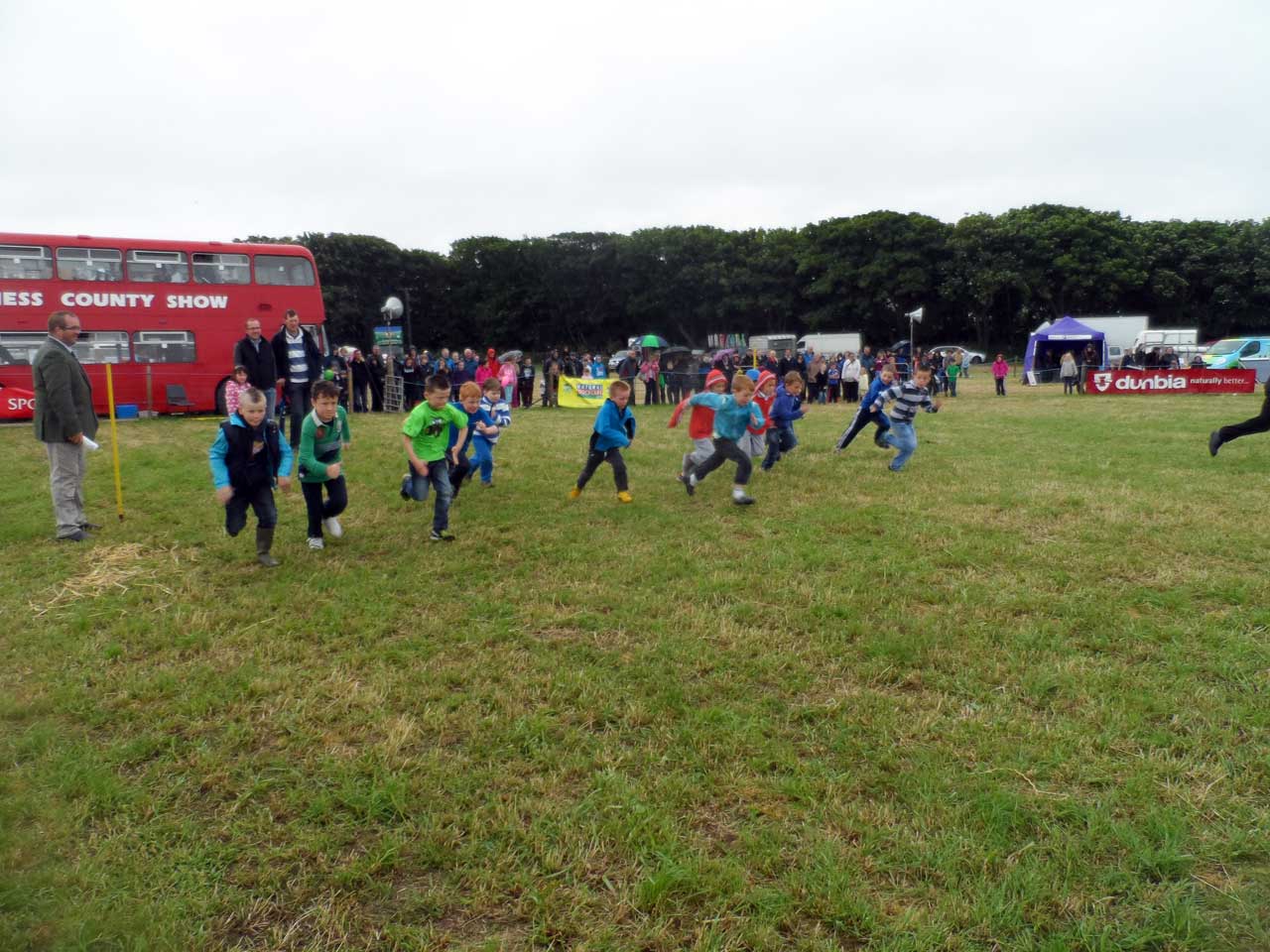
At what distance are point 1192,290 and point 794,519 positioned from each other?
5935cm

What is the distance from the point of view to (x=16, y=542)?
7.62 meters

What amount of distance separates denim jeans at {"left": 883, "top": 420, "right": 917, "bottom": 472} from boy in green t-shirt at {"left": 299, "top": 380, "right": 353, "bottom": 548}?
725 centimetres

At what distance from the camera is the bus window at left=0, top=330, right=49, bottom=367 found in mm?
18031

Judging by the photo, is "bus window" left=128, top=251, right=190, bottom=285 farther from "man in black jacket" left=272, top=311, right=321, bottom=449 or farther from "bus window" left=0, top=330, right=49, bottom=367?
"man in black jacket" left=272, top=311, right=321, bottom=449

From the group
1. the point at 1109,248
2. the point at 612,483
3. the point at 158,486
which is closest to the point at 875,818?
the point at 612,483

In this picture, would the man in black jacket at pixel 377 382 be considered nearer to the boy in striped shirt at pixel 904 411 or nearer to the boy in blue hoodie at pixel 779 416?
the boy in blue hoodie at pixel 779 416

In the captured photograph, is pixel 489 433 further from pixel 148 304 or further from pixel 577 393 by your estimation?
pixel 577 393

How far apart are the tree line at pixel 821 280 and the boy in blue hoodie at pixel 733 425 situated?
168 ft

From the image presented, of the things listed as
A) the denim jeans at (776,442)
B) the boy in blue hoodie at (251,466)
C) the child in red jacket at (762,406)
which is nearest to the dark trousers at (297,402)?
the boy in blue hoodie at (251,466)

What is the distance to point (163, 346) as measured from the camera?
63.3 ft

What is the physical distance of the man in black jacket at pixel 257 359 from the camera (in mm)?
11312

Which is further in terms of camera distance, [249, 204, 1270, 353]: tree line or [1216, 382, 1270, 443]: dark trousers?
[249, 204, 1270, 353]: tree line

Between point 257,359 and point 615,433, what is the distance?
5610 millimetres

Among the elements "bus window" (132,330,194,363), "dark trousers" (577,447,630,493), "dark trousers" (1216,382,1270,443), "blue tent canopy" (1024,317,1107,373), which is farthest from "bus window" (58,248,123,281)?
"blue tent canopy" (1024,317,1107,373)
